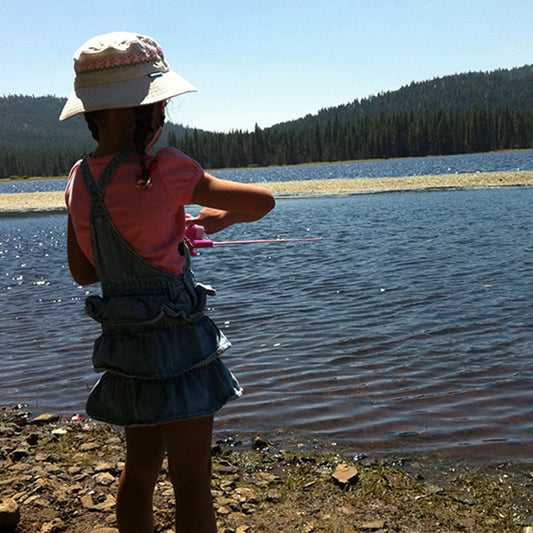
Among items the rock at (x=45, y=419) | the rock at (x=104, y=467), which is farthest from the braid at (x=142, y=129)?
the rock at (x=45, y=419)

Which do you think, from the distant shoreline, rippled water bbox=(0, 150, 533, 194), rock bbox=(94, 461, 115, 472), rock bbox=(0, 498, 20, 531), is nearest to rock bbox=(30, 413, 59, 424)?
rock bbox=(94, 461, 115, 472)

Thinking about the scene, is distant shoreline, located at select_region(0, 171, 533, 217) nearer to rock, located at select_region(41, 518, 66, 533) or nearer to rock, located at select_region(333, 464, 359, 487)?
rock, located at select_region(333, 464, 359, 487)

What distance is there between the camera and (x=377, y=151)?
Answer: 148m

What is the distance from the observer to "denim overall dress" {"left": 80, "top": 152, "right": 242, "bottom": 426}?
2248mm

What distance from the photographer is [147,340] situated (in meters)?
2.28

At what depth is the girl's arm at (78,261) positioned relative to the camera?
2.52m

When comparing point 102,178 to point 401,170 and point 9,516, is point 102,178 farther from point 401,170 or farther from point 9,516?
point 401,170

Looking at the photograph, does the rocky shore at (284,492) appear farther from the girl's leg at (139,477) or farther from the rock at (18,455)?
the girl's leg at (139,477)

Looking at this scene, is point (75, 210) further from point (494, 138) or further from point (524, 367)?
point (494, 138)

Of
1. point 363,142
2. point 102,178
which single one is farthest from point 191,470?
point 363,142

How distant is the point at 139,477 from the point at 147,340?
55cm

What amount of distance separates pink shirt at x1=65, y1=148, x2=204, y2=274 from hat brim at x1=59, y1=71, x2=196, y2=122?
0.17 metres

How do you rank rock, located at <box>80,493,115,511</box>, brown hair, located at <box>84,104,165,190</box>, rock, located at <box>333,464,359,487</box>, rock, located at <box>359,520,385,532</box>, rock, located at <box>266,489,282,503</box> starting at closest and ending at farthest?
brown hair, located at <box>84,104,165,190</box> < rock, located at <box>359,520,385,532</box> < rock, located at <box>80,493,115,511</box> < rock, located at <box>266,489,282,503</box> < rock, located at <box>333,464,359,487</box>

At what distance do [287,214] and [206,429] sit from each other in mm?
26101
